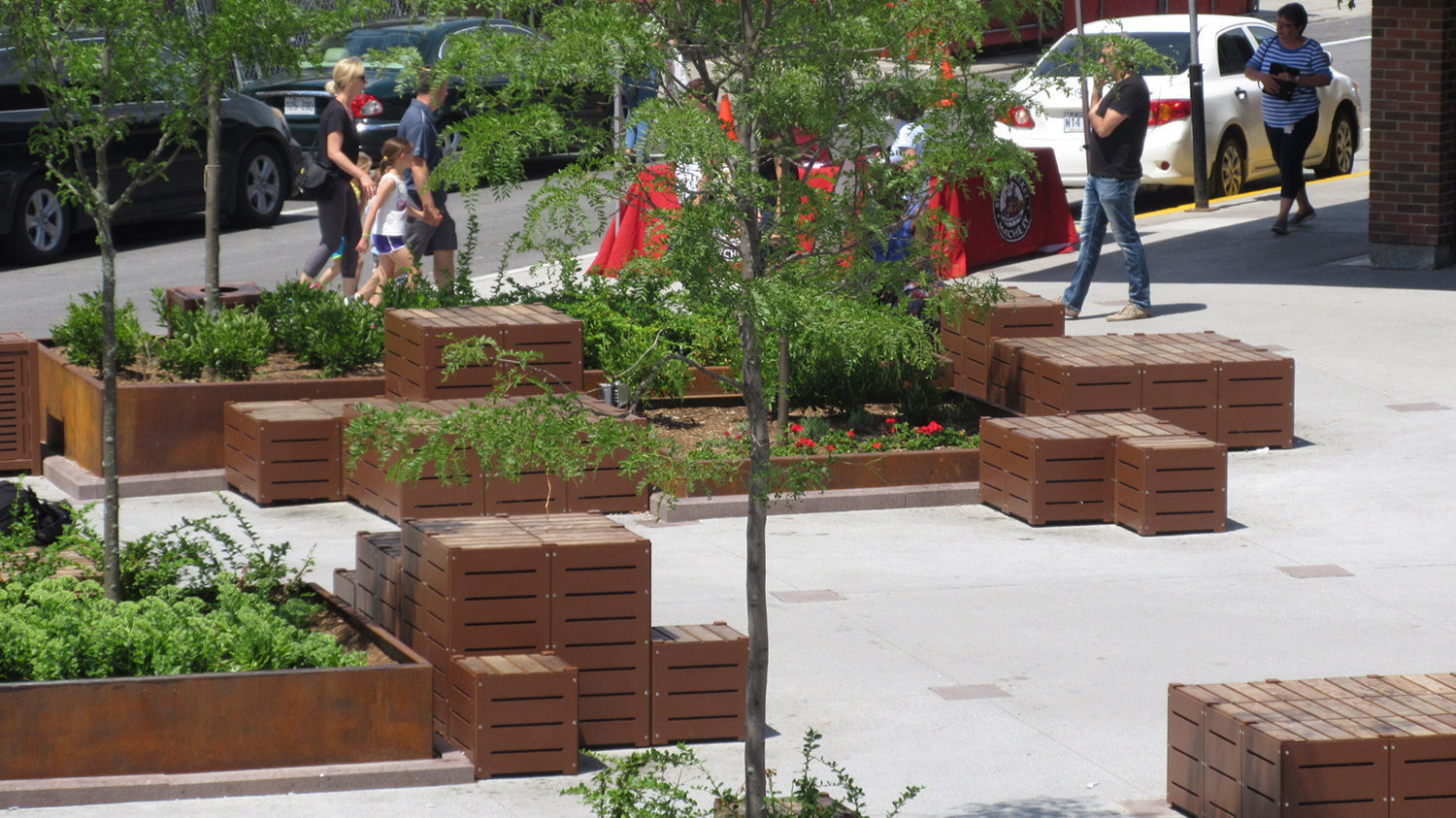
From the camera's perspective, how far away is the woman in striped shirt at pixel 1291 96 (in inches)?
728

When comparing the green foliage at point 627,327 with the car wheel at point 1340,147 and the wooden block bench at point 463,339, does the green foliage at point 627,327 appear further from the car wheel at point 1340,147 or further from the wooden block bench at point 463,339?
the car wheel at point 1340,147

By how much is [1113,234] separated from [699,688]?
815cm

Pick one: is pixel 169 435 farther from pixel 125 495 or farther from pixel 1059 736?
pixel 1059 736

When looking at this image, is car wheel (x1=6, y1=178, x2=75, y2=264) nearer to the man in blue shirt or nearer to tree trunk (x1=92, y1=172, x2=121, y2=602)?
the man in blue shirt

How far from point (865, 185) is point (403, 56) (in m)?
1.45

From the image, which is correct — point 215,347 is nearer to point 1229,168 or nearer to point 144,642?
point 144,642

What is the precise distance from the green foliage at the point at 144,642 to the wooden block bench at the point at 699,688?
112 centimetres

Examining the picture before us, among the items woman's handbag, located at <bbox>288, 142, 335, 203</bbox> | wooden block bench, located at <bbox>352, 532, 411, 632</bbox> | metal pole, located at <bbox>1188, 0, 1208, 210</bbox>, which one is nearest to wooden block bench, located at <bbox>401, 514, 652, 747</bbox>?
wooden block bench, located at <bbox>352, 532, 411, 632</bbox>

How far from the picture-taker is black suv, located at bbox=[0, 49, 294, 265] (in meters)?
18.0

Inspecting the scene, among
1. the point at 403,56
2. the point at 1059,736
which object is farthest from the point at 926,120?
the point at 1059,736

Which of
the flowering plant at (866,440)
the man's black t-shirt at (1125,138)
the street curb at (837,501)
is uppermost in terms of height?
the man's black t-shirt at (1125,138)

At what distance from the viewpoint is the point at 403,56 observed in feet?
19.3

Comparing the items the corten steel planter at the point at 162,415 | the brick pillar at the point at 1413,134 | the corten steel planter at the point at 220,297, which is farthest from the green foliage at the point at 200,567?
the brick pillar at the point at 1413,134

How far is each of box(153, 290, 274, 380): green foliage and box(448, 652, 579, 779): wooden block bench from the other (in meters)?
5.02
